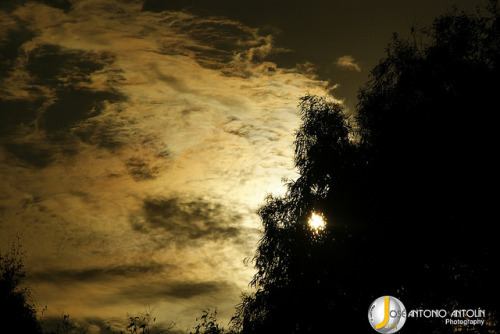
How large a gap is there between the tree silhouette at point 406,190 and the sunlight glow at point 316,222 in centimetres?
19

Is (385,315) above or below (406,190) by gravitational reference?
below

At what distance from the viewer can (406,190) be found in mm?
15266

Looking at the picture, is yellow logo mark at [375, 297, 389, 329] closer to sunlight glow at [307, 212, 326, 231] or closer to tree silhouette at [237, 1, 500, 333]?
tree silhouette at [237, 1, 500, 333]

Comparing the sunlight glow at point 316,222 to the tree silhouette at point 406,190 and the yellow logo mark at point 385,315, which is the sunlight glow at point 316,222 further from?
the yellow logo mark at point 385,315

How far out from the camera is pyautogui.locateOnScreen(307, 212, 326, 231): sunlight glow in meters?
18.6

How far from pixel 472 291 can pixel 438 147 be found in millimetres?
5253

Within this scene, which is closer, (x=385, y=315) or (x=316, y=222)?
(x=385, y=315)

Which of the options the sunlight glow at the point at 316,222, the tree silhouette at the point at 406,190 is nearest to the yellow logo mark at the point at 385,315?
the tree silhouette at the point at 406,190

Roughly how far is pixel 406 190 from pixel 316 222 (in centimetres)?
478

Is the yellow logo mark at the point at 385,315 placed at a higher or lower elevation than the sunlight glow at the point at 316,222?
lower

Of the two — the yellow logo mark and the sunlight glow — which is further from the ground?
the sunlight glow

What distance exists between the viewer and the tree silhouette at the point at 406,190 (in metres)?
14.4

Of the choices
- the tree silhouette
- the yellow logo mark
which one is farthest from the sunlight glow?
the yellow logo mark

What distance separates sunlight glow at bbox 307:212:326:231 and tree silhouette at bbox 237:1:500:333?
19cm
